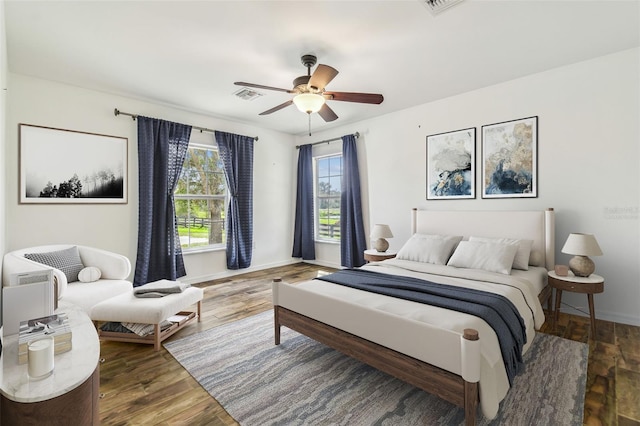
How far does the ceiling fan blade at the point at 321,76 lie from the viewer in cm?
239

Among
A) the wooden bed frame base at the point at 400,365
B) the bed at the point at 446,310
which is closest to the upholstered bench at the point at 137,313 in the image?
the bed at the point at 446,310

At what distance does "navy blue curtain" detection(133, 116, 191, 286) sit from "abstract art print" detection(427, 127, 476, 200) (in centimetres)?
358

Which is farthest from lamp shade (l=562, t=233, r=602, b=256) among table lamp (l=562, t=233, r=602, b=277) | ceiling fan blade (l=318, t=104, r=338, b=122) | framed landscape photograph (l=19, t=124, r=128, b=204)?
framed landscape photograph (l=19, t=124, r=128, b=204)

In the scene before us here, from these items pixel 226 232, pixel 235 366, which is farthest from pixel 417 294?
pixel 226 232

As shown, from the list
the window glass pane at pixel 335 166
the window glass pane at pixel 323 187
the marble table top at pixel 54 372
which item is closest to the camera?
the marble table top at pixel 54 372

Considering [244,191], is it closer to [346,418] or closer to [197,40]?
[197,40]

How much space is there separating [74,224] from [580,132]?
18.9 ft

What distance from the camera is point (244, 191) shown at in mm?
5160

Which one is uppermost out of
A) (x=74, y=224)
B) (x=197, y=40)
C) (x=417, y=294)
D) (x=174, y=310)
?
(x=197, y=40)

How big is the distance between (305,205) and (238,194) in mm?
1353

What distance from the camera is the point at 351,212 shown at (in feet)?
16.9

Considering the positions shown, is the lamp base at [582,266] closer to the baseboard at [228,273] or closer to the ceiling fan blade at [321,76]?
the ceiling fan blade at [321,76]

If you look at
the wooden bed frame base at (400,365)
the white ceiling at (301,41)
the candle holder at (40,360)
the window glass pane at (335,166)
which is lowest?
the wooden bed frame base at (400,365)

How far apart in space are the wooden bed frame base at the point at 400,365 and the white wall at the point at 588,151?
8.55 ft
